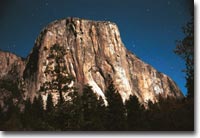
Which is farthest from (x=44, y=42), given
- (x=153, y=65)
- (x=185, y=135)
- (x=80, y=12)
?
(x=185, y=135)

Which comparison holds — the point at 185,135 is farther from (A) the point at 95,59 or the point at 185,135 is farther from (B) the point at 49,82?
(B) the point at 49,82

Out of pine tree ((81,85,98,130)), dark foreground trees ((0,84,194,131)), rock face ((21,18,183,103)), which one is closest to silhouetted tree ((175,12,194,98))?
dark foreground trees ((0,84,194,131))

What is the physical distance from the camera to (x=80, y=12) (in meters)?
6.37

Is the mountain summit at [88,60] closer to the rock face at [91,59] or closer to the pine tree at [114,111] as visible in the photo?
the rock face at [91,59]

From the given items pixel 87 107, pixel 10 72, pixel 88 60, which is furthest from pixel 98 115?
pixel 10 72

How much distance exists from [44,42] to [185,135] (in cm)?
324

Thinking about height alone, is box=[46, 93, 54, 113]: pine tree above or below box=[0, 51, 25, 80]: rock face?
below

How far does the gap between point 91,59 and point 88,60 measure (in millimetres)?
92

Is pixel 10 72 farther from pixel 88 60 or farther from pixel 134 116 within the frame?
pixel 134 116

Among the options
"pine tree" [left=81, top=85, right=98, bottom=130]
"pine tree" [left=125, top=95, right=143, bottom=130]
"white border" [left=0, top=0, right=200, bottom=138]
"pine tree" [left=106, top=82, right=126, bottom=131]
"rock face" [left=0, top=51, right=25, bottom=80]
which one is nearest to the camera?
"white border" [left=0, top=0, right=200, bottom=138]

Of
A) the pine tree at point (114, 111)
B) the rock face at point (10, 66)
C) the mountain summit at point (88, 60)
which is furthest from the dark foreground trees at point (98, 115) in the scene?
the rock face at point (10, 66)

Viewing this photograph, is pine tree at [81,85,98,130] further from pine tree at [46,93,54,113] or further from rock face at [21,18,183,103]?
pine tree at [46,93,54,113]

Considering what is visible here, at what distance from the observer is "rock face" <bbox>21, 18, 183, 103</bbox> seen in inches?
252

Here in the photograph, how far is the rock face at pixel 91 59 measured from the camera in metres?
6.40
